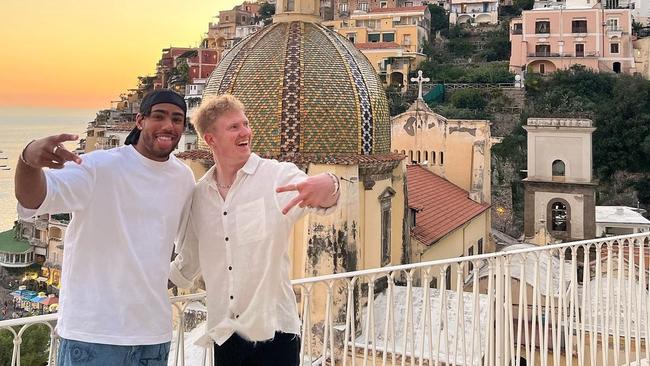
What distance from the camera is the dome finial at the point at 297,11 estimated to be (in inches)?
454

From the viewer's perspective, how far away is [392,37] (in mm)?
53312

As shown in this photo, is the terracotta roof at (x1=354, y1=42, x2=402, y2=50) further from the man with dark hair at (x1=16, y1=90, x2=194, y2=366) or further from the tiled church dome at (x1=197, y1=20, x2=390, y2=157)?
the man with dark hair at (x1=16, y1=90, x2=194, y2=366)

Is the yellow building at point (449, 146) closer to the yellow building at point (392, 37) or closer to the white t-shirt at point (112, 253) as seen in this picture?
the white t-shirt at point (112, 253)

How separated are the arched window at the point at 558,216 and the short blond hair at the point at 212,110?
19.8 meters

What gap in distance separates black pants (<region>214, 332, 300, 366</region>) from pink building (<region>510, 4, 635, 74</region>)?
1779 inches

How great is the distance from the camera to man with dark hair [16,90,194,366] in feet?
7.04

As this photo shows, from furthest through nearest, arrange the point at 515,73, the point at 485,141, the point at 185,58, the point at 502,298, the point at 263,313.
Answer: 1. the point at 185,58
2. the point at 515,73
3. the point at 485,141
4. the point at 502,298
5. the point at 263,313

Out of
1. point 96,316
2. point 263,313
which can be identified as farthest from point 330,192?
point 96,316

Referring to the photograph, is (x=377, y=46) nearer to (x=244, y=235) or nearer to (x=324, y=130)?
(x=324, y=130)

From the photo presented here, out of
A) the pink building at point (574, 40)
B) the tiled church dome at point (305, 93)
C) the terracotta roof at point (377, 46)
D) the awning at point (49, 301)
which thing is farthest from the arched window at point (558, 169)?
the terracotta roof at point (377, 46)

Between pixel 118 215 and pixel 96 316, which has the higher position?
pixel 118 215

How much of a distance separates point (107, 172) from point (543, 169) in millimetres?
20084

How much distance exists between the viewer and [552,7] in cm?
4669

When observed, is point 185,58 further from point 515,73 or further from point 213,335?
point 213,335
